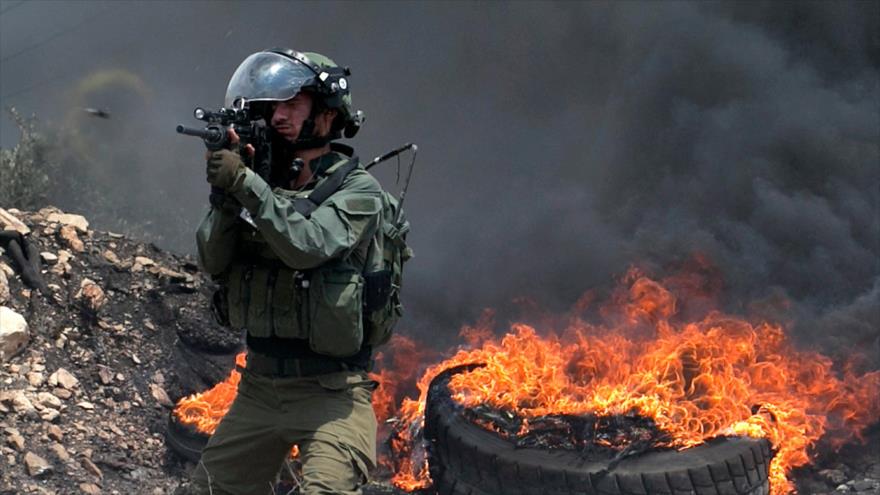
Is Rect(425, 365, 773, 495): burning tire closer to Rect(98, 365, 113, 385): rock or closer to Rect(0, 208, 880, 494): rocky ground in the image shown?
Rect(0, 208, 880, 494): rocky ground

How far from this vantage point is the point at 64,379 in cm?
571

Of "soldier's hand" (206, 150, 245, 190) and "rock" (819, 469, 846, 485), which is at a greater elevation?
"soldier's hand" (206, 150, 245, 190)

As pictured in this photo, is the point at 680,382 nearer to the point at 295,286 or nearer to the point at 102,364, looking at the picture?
the point at 295,286

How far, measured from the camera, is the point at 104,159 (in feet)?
46.6

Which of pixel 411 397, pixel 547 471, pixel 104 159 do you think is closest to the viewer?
pixel 547 471

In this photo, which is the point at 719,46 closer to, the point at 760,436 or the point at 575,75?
the point at 575,75

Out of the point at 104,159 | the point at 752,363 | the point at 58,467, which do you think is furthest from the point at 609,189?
the point at 104,159

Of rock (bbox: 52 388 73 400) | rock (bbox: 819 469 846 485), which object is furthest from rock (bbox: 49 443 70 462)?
rock (bbox: 819 469 846 485)

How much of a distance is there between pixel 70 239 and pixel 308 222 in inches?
178

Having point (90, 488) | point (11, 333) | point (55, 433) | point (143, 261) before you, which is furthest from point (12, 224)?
point (90, 488)

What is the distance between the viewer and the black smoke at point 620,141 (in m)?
8.07

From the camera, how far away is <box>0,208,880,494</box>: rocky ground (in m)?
5.20

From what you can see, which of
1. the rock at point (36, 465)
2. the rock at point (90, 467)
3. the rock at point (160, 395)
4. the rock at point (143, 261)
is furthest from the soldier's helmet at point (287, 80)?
the rock at point (143, 261)

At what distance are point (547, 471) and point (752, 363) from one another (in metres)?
2.28
